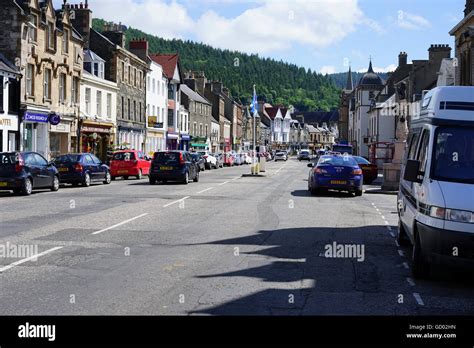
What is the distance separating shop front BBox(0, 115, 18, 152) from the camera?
35125 millimetres

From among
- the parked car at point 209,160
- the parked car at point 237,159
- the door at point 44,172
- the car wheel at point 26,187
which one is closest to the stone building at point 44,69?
the door at point 44,172

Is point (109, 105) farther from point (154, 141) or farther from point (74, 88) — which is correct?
point (154, 141)

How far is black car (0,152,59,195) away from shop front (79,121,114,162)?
21410mm

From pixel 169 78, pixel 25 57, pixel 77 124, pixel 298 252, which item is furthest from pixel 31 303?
pixel 169 78

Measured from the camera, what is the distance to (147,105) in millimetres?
63906

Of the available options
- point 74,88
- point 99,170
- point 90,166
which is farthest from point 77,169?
point 74,88

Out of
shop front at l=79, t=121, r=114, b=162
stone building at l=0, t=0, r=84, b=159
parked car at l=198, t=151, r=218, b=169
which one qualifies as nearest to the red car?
stone building at l=0, t=0, r=84, b=159

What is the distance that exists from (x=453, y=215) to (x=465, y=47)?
33.8 metres

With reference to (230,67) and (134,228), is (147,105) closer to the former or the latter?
(134,228)

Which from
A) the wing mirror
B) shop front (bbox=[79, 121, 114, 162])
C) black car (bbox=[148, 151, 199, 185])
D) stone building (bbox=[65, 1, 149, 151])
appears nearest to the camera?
the wing mirror

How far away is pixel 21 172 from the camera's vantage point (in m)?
23.4

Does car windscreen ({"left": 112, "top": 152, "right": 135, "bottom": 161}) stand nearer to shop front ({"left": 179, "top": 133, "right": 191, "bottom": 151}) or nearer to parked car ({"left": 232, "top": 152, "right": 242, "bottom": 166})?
parked car ({"left": 232, "top": 152, "right": 242, "bottom": 166})

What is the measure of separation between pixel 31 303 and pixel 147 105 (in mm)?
57640

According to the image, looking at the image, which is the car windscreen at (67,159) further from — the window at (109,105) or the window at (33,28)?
the window at (109,105)
